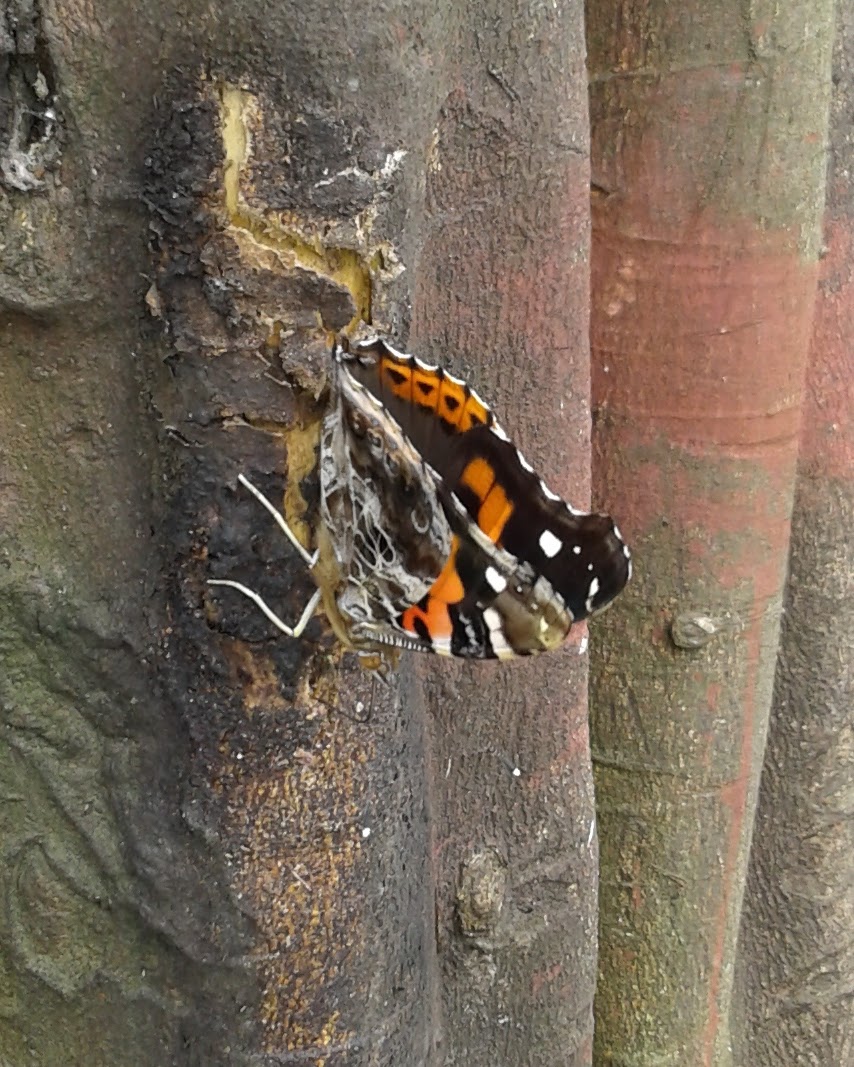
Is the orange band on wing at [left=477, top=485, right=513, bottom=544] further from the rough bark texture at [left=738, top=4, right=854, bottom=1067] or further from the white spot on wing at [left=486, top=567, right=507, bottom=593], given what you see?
the rough bark texture at [left=738, top=4, right=854, bottom=1067]

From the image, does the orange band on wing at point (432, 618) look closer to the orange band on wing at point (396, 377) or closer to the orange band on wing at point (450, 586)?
the orange band on wing at point (450, 586)

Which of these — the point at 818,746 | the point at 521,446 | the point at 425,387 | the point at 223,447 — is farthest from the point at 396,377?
the point at 818,746

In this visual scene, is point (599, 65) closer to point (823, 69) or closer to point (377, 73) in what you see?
point (823, 69)

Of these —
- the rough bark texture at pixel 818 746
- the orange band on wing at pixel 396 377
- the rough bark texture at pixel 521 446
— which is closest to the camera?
the orange band on wing at pixel 396 377

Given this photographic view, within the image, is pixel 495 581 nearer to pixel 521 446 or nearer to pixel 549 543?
pixel 549 543

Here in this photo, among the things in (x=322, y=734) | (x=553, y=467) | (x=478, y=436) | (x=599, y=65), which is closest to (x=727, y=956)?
(x=553, y=467)

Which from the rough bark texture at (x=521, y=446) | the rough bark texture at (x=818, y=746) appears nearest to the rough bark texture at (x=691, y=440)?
the rough bark texture at (x=818, y=746)

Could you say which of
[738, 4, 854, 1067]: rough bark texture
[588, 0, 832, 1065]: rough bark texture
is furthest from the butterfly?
[738, 4, 854, 1067]: rough bark texture
